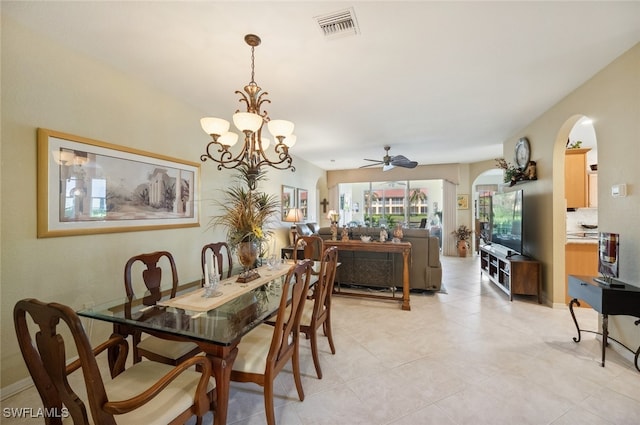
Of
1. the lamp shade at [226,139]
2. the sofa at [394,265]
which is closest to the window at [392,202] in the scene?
the sofa at [394,265]

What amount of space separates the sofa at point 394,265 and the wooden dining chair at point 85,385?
10.2 ft

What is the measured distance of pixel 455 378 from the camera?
2.03 m

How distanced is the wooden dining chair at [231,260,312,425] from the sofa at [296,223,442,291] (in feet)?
8.27

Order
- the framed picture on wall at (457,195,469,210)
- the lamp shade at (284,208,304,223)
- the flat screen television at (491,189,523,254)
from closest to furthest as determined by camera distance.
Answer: the flat screen television at (491,189,523,254) < the lamp shade at (284,208,304,223) < the framed picture on wall at (457,195,469,210)

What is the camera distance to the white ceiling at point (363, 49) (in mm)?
1771

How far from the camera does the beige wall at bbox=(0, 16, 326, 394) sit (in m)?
1.83

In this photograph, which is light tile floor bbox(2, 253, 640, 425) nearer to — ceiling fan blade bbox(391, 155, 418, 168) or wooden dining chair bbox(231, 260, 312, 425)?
wooden dining chair bbox(231, 260, 312, 425)

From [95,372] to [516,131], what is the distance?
5852 millimetres

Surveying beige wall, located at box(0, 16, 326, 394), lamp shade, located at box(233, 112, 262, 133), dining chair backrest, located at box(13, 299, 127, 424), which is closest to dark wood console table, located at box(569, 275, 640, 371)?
lamp shade, located at box(233, 112, 262, 133)

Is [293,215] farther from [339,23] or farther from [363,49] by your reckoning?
[339,23]

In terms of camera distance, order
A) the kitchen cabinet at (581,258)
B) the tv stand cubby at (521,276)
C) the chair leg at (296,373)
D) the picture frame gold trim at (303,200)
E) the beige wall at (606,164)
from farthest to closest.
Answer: the picture frame gold trim at (303,200), the tv stand cubby at (521,276), the kitchen cabinet at (581,258), the beige wall at (606,164), the chair leg at (296,373)

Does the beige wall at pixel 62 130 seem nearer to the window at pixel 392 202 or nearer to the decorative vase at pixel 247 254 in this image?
the decorative vase at pixel 247 254

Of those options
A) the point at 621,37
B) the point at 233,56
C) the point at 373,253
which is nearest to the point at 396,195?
the point at 373,253

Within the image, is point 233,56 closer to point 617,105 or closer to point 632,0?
point 632,0
